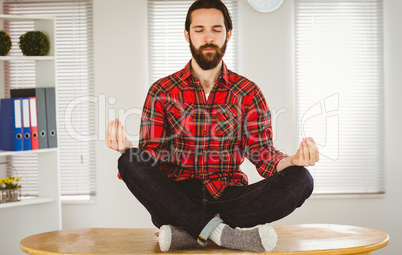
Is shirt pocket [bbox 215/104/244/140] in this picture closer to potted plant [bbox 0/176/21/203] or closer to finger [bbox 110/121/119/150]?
finger [bbox 110/121/119/150]

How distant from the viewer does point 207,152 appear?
2.24m

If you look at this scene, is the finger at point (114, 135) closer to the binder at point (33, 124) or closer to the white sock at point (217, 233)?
the white sock at point (217, 233)

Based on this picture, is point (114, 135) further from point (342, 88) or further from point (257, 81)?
point (342, 88)

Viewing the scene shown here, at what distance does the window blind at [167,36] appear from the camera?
3615 millimetres

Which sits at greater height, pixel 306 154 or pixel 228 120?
pixel 228 120

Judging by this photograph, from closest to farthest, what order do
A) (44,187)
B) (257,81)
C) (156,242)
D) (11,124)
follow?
(156,242) < (11,124) < (44,187) < (257,81)

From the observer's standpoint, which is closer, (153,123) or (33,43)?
(153,123)

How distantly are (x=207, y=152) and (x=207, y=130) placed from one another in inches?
4.2

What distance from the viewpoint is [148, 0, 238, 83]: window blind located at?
3615 millimetres

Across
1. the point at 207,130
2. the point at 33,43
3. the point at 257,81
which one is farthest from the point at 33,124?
the point at 257,81

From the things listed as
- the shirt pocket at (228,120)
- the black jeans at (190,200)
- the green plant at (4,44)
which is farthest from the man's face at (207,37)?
the green plant at (4,44)

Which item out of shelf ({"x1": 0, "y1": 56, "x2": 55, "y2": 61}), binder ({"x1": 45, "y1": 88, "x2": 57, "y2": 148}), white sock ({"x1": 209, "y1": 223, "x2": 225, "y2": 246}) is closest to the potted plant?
binder ({"x1": 45, "y1": 88, "x2": 57, "y2": 148})

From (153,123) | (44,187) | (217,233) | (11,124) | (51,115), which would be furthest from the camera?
(44,187)

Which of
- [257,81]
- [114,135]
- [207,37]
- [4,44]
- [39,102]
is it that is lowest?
[114,135]
